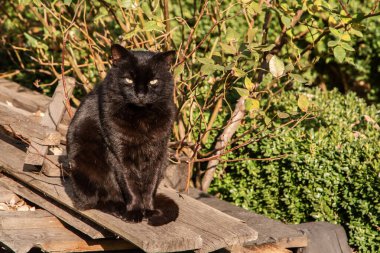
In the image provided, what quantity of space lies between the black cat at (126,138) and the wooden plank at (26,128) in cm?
16

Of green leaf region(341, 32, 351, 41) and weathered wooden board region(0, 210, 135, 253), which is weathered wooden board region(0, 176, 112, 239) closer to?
weathered wooden board region(0, 210, 135, 253)

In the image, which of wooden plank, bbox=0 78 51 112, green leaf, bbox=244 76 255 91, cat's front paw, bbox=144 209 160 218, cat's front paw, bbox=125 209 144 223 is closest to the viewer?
cat's front paw, bbox=125 209 144 223

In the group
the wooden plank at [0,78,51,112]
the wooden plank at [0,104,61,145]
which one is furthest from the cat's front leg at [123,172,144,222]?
the wooden plank at [0,78,51,112]

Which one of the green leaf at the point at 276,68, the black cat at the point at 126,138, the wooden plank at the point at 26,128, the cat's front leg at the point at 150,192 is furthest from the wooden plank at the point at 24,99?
the green leaf at the point at 276,68

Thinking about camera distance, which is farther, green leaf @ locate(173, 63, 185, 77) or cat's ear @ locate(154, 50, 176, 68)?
green leaf @ locate(173, 63, 185, 77)

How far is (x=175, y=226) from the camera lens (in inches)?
156

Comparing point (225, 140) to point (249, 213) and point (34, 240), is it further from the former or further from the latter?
point (34, 240)

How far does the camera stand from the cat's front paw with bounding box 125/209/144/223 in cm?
392

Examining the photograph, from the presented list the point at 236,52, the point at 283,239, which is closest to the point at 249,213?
the point at 283,239

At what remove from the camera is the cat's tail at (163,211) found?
156 inches

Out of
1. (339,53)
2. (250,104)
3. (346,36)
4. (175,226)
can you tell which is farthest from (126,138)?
(346,36)

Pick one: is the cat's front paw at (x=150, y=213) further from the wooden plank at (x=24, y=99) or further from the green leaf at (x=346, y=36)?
the wooden plank at (x=24, y=99)

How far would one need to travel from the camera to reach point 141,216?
13.0 feet

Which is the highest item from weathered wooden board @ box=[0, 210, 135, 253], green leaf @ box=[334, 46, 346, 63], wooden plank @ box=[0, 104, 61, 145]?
green leaf @ box=[334, 46, 346, 63]
